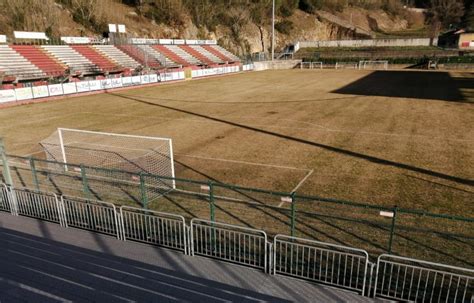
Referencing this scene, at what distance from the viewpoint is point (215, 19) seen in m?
99.8

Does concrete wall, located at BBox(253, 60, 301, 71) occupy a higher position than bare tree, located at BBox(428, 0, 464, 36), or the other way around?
bare tree, located at BBox(428, 0, 464, 36)

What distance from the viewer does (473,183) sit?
1371 centimetres

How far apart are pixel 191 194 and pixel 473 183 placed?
11.2 metres

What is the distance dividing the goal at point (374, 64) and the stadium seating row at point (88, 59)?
34.7m

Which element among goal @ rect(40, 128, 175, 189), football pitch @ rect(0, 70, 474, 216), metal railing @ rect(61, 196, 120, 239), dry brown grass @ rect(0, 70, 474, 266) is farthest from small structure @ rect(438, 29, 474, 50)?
metal railing @ rect(61, 196, 120, 239)

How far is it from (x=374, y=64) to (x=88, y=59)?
6315cm

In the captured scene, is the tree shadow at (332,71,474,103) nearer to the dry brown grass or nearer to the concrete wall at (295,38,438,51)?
the dry brown grass

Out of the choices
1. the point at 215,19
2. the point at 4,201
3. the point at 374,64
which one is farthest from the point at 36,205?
the point at 215,19

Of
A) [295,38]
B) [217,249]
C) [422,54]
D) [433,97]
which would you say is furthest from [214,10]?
[217,249]

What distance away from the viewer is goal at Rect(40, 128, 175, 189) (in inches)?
601

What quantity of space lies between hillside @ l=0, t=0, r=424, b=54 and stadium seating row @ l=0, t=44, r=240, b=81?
41.9 ft

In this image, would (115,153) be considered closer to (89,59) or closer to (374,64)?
(89,59)

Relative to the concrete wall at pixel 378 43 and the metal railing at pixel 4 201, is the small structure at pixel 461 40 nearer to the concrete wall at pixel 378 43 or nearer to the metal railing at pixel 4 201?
the concrete wall at pixel 378 43

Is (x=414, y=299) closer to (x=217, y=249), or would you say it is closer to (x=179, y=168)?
(x=217, y=249)
